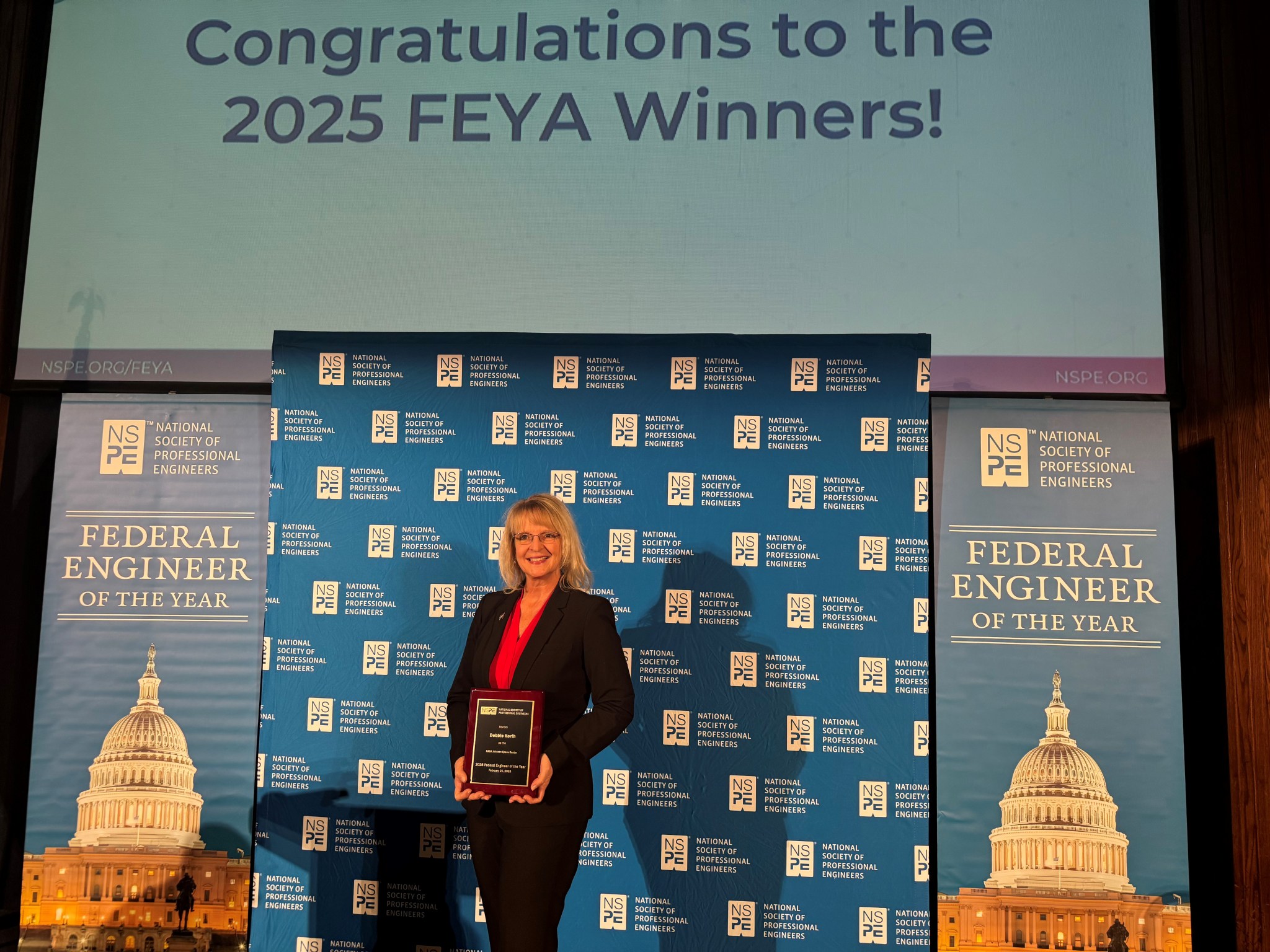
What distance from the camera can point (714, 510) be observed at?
12.4ft

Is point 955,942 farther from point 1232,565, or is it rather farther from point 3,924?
point 3,924

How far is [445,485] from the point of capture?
12.6 feet

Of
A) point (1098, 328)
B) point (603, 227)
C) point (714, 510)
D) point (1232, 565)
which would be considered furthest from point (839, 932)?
point (603, 227)

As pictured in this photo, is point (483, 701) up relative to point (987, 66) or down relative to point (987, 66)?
down

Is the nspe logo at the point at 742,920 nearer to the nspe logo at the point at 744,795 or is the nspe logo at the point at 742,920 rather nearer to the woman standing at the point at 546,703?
the nspe logo at the point at 744,795

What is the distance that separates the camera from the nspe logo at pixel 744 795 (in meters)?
3.63

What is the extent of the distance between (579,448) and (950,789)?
202cm

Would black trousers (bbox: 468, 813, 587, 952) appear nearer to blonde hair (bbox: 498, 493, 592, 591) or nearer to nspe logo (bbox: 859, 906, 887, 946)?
blonde hair (bbox: 498, 493, 592, 591)

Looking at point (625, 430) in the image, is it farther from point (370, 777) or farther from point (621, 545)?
point (370, 777)

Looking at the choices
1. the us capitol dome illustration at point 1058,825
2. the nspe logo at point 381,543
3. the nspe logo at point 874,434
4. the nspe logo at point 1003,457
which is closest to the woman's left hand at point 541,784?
the nspe logo at point 381,543

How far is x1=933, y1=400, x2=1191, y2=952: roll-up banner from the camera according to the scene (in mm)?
3971

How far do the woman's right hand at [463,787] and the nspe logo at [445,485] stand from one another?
111cm

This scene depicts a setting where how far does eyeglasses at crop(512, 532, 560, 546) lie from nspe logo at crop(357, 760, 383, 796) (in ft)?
3.96

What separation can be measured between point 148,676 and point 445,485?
1.69 m
